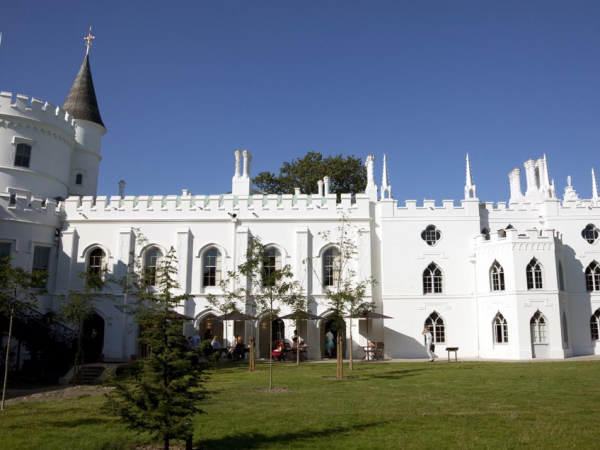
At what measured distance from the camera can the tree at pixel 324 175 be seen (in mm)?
48281

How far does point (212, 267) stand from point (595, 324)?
2118 cm

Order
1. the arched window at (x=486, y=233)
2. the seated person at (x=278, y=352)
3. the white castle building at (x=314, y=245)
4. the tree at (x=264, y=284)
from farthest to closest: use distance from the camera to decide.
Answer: the arched window at (x=486, y=233)
the white castle building at (x=314, y=245)
the seated person at (x=278, y=352)
the tree at (x=264, y=284)

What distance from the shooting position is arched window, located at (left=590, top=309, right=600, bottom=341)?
29.1 metres

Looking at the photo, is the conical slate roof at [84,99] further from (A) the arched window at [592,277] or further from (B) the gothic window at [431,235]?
(A) the arched window at [592,277]

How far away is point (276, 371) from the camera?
68.6 feet

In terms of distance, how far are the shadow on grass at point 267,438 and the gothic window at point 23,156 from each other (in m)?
25.4

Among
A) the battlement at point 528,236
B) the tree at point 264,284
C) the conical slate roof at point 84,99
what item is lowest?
the tree at point 264,284

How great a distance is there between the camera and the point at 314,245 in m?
30.2

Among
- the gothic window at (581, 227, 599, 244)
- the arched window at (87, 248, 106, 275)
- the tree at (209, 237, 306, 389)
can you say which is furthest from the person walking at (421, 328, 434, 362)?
the arched window at (87, 248, 106, 275)

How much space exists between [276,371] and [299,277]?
9.08 metres

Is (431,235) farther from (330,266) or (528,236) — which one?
(330,266)

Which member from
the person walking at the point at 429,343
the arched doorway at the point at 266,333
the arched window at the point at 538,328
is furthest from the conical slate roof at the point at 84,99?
the arched window at the point at 538,328

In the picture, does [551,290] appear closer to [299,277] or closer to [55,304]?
[299,277]

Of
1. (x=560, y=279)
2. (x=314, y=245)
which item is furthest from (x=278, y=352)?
Result: (x=560, y=279)
